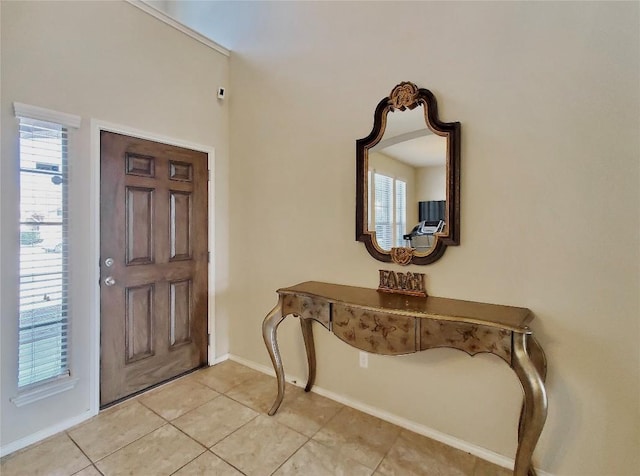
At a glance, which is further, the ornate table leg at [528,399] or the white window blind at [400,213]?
the white window blind at [400,213]

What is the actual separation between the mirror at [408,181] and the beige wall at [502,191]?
0.09m

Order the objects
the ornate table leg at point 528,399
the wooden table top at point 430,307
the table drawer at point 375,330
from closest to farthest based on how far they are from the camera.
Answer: the ornate table leg at point 528,399, the wooden table top at point 430,307, the table drawer at point 375,330

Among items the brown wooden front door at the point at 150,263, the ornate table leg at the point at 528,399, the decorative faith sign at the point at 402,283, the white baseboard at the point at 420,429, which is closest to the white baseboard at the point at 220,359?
the brown wooden front door at the point at 150,263

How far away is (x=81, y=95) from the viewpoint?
2064 millimetres

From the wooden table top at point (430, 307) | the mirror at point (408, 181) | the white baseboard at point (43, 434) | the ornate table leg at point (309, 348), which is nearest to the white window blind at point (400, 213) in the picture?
the mirror at point (408, 181)

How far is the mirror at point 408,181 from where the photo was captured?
1.82m

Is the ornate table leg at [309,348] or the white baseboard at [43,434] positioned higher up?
the ornate table leg at [309,348]

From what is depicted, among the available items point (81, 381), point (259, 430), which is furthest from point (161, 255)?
point (259, 430)

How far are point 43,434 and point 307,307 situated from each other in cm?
176

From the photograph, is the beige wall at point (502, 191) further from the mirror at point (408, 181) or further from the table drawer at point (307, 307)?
the table drawer at point (307, 307)

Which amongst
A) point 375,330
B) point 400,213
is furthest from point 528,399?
point 400,213

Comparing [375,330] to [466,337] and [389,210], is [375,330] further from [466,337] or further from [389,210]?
[389,210]

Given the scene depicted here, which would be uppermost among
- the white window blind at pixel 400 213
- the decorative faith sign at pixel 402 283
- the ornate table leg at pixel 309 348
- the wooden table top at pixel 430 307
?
the white window blind at pixel 400 213

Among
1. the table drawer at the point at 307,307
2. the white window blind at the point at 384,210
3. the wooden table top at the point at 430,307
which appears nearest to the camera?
the wooden table top at the point at 430,307
